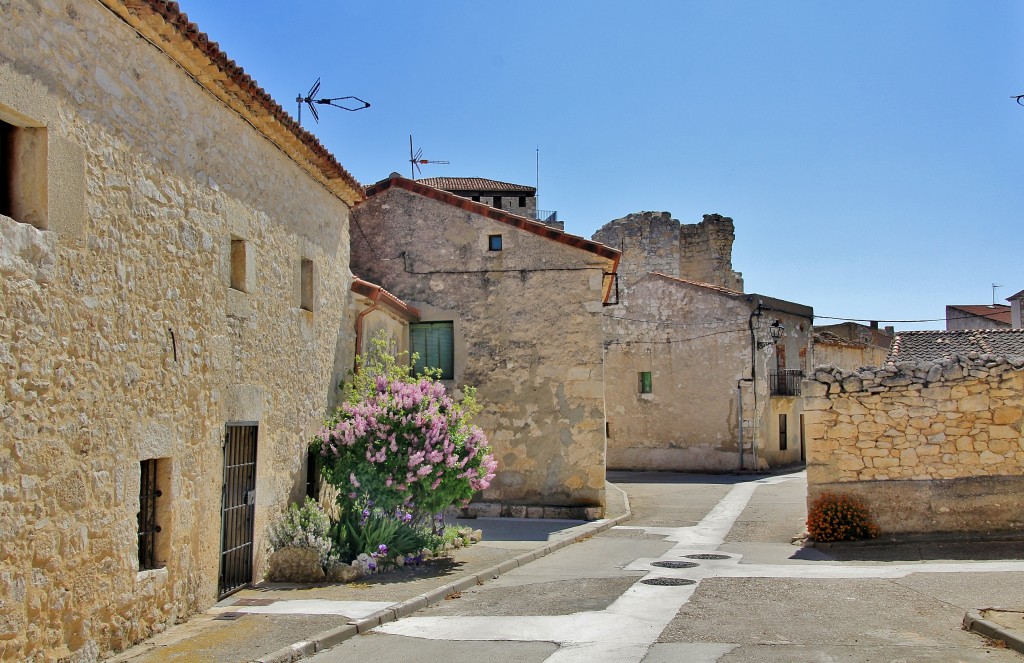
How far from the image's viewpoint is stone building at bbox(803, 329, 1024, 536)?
1284 cm

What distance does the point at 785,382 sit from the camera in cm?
3097

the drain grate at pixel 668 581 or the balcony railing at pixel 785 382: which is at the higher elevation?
the balcony railing at pixel 785 382

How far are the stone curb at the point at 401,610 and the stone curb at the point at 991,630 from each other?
4.94 metres

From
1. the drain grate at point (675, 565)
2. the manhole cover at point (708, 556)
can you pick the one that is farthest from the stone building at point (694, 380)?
the drain grate at point (675, 565)

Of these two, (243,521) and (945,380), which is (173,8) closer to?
(243,521)

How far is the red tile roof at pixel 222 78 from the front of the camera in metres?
7.23

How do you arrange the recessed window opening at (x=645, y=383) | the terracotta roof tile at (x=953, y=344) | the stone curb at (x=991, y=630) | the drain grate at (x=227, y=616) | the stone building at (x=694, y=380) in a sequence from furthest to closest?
1. the recessed window opening at (x=645, y=383)
2. the stone building at (x=694, y=380)
3. the terracotta roof tile at (x=953, y=344)
4. the drain grate at (x=227, y=616)
5. the stone curb at (x=991, y=630)

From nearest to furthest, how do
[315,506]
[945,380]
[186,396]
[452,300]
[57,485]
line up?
[57,485], [186,396], [315,506], [945,380], [452,300]

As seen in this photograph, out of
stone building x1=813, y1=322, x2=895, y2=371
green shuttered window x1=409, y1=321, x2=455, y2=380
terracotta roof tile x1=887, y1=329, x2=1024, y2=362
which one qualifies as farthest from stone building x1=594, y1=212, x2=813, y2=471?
green shuttered window x1=409, y1=321, x2=455, y2=380

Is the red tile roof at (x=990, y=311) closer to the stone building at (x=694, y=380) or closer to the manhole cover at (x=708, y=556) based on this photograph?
the stone building at (x=694, y=380)

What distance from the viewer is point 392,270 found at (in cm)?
1661

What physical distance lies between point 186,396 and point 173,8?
3.31 m

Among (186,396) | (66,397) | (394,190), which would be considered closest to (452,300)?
(394,190)

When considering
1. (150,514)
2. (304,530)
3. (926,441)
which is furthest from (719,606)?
(926,441)
